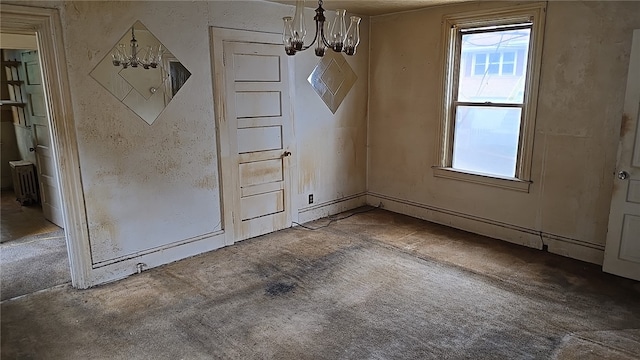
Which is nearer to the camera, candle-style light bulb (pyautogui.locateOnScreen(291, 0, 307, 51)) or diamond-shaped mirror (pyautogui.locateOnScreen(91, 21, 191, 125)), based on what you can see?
candle-style light bulb (pyautogui.locateOnScreen(291, 0, 307, 51))

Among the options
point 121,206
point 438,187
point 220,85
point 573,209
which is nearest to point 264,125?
point 220,85

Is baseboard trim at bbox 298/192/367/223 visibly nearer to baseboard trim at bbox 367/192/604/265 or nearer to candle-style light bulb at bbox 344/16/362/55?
baseboard trim at bbox 367/192/604/265

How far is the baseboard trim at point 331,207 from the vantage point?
4.97 meters

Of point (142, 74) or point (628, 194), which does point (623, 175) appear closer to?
point (628, 194)

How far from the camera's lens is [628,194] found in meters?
3.31

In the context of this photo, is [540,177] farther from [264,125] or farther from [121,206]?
[121,206]

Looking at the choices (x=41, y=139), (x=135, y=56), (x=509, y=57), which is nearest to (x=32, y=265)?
(x=41, y=139)

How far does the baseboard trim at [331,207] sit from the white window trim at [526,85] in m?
1.22

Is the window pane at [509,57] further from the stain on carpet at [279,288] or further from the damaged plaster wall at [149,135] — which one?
the stain on carpet at [279,288]

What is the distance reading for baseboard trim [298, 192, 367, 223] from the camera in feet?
16.3

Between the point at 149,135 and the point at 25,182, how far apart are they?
3258 millimetres

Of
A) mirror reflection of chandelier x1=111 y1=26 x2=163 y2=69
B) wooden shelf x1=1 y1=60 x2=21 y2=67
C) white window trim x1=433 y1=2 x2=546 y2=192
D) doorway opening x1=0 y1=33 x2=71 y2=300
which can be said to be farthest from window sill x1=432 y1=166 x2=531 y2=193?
wooden shelf x1=1 y1=60 x2=21 y2=67

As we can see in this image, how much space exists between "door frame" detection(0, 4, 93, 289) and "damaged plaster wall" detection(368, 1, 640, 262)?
352 cm

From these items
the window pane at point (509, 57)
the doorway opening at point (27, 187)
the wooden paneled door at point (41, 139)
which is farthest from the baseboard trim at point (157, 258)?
the window pane at point (509, 57)
